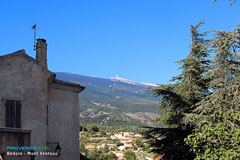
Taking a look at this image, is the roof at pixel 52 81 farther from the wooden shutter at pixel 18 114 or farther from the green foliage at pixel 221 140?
the green foliage at pixel 221 140

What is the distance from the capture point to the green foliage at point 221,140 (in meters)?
8.62

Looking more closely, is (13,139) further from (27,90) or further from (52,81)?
(52,81)

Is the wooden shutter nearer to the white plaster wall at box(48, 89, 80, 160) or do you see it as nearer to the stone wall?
the stone wall

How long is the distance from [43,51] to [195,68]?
950cm

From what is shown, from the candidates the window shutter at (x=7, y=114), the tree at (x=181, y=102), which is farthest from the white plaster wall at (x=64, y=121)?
the tree at (x=181, y=102)

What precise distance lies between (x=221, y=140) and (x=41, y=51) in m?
9.06

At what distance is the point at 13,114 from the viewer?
41.3 ft

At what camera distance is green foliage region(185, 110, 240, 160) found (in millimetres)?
8617

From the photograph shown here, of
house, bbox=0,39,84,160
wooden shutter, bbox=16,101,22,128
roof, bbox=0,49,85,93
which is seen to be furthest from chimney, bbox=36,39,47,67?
wooden shutter, bbox=16,101,22,128

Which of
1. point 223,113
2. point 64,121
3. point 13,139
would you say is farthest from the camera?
point 64,121

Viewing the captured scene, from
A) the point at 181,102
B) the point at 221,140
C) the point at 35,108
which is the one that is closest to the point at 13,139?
the point at 35,108

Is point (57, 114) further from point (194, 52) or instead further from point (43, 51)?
point (194, 52)

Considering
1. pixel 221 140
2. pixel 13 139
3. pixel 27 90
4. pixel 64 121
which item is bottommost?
pixel 221 140

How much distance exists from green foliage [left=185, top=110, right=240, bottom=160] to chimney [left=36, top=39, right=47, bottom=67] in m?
8.03
